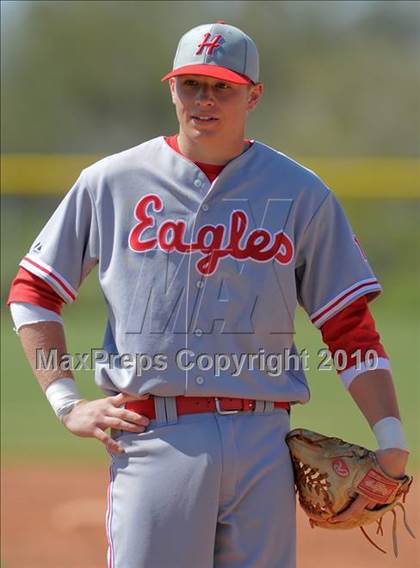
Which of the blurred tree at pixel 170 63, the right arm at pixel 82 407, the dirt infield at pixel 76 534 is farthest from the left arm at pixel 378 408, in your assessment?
the blurred tree at pixel 170 63

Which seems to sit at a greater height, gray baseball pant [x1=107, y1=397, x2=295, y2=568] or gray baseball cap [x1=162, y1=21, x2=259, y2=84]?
gray baseball cap [x1=162, y1=21, x2=259, y2=84]

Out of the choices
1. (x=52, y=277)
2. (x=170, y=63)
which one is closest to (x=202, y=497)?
(x=52, y=277)

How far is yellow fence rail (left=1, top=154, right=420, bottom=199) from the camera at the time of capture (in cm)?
923

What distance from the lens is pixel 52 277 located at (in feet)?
7.74

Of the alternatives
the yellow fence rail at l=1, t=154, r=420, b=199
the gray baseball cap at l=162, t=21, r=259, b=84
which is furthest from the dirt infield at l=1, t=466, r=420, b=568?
the yellow fence rail at l=1, t=154, r=420, b=199

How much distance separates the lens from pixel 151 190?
2346 millimetres

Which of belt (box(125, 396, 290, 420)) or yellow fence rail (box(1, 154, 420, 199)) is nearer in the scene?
belt (box(125, 396, 290, 420))

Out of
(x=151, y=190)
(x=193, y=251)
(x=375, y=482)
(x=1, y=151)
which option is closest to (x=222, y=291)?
(x=193, y=251)

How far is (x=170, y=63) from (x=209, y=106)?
1596 cm

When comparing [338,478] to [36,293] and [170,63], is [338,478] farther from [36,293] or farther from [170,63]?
[170,63]

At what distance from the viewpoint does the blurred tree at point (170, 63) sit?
54.2 ft

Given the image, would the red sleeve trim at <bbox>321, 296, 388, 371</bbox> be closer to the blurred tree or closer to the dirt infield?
the dirt infield

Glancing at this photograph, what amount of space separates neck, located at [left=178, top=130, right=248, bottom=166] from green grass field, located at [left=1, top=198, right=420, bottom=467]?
341 centimetres

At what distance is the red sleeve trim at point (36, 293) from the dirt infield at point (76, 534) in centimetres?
178
